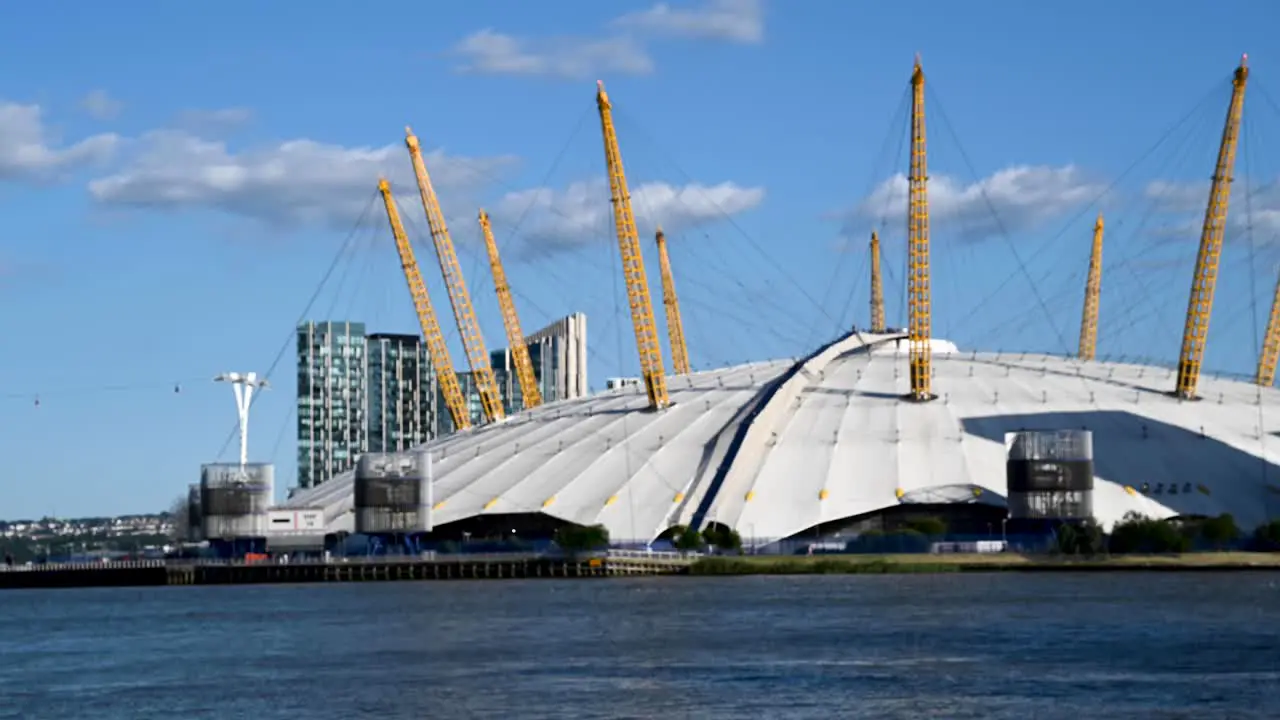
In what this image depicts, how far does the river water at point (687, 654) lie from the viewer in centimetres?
6825

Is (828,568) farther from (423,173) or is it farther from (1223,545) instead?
(423,173)

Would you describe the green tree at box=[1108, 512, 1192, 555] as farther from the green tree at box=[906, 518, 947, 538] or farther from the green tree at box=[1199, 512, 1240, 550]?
the green tree at box=[906, 518, 947, 538]

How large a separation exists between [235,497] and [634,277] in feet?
116

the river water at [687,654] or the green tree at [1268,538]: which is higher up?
the green tree at [1268,538]

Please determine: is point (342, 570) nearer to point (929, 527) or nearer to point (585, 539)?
point (585, 539)

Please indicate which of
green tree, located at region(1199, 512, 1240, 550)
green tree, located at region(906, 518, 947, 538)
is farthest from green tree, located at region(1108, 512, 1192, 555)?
green tree, located at region(906, 518, 947, 538)

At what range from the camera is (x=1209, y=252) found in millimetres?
173000

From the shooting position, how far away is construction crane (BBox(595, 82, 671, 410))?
174000mm

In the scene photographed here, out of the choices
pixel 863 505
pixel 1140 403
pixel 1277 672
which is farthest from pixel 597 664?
pixel 1140 403

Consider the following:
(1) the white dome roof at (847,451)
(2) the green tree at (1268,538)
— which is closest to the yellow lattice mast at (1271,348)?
(1) the white dome roof at (847,451)

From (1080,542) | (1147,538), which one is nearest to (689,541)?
(1080,542)

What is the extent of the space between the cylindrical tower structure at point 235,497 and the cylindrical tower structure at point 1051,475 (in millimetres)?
59626

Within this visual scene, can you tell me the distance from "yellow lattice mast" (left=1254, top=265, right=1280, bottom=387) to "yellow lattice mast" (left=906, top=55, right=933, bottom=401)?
41.0 meters

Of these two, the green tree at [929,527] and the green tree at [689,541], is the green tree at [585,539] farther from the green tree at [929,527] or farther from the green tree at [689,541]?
the green tree at [929,527]
